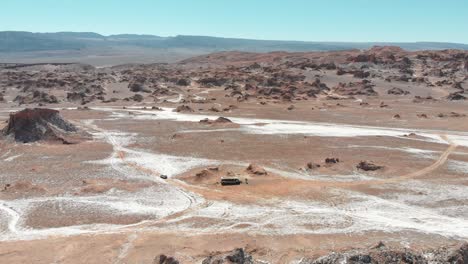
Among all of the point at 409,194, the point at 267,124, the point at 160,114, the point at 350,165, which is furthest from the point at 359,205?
the point at 160,114

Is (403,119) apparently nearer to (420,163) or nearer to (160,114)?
(420,163)

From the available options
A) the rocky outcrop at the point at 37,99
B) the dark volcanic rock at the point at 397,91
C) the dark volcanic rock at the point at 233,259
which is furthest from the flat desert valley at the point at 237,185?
the dark volcanic rock at the point at 397,91

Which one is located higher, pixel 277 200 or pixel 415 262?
pixel 415 262

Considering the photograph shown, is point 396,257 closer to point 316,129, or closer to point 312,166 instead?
point 312,166

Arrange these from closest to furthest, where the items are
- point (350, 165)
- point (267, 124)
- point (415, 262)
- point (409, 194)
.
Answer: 1. point (415, 262)
2. point (409, 194)
3. point (350, 165)
4. point (267, 124)

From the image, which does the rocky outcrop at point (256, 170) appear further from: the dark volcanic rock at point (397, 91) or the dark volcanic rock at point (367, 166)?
the dark volcanic rock at point (397, 91)
